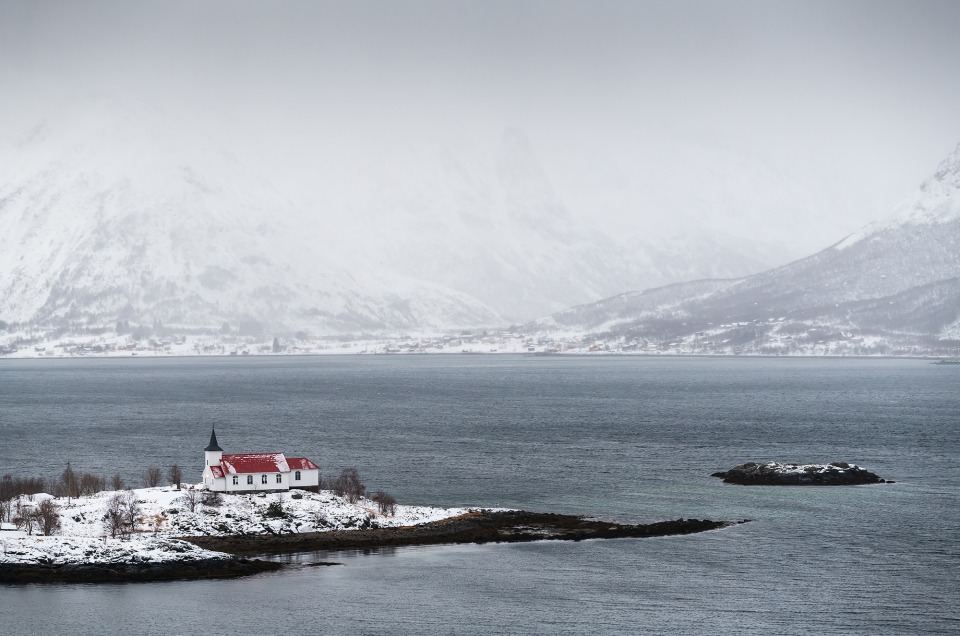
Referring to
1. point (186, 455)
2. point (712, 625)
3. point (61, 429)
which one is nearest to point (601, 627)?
point (712, 625)

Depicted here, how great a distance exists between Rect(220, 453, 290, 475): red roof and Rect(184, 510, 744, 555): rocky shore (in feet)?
22.3

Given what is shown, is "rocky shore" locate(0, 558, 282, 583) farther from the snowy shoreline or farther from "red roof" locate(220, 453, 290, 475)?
"red roof" locate(220, 453, 290, 475)

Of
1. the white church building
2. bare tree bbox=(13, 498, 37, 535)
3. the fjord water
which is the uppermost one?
the white church building

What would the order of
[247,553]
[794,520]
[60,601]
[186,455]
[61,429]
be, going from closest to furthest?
[60,601] < [247,553] < [794,520] < [186,455] < [61,429]

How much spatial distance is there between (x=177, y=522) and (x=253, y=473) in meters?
7.84

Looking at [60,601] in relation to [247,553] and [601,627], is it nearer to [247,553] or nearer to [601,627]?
Answer: [247,553]

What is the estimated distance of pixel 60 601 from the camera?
79.7 metres

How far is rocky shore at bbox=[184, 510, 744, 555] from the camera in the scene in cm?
9394

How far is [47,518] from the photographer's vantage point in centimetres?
9106

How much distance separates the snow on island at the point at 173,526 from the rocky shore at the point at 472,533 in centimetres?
144

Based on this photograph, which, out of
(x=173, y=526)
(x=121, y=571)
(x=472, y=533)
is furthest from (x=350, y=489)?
(x=121, y=571)

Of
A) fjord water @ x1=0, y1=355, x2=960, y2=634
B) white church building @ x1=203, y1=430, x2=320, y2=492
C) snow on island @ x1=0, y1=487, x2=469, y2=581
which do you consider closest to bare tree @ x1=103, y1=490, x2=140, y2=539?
snow on island @ x1=0, y1=487, x2=469, y2=581

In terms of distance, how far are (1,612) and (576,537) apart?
41855 millimetres

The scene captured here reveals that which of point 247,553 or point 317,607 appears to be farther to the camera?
point 247,553
